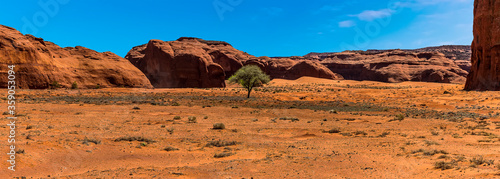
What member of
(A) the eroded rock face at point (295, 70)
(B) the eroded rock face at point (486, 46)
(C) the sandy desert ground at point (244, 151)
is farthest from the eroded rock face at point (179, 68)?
(C) the sandy desert ground at point (244, 151)

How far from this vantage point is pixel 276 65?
9038 centimetres

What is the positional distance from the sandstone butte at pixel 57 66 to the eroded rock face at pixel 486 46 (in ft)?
158

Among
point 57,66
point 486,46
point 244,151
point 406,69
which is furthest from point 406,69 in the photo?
point 244,151

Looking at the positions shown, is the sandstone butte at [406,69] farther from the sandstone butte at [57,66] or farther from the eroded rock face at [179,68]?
the sandstone butte at [57,66]

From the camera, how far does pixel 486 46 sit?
40.7m

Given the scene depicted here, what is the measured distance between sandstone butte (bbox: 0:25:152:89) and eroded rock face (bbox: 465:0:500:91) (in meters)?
48.2

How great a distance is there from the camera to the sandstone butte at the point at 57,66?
3919 centimetres

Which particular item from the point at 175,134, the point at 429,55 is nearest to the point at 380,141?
the point at 175,134

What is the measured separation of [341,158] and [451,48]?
6747 inches

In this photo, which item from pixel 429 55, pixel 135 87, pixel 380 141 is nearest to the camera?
pixel 380 141

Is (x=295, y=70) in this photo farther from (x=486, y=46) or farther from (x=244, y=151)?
(x=244, y=151)

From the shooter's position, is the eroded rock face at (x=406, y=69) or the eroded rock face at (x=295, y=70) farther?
the eroded rock face at (x=295, y=70)

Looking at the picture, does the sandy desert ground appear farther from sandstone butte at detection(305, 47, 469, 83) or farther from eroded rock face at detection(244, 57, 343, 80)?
sandstone butte at detection(305, 47, 469, 83)

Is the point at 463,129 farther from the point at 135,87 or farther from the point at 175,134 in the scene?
A: the point at 135,87
